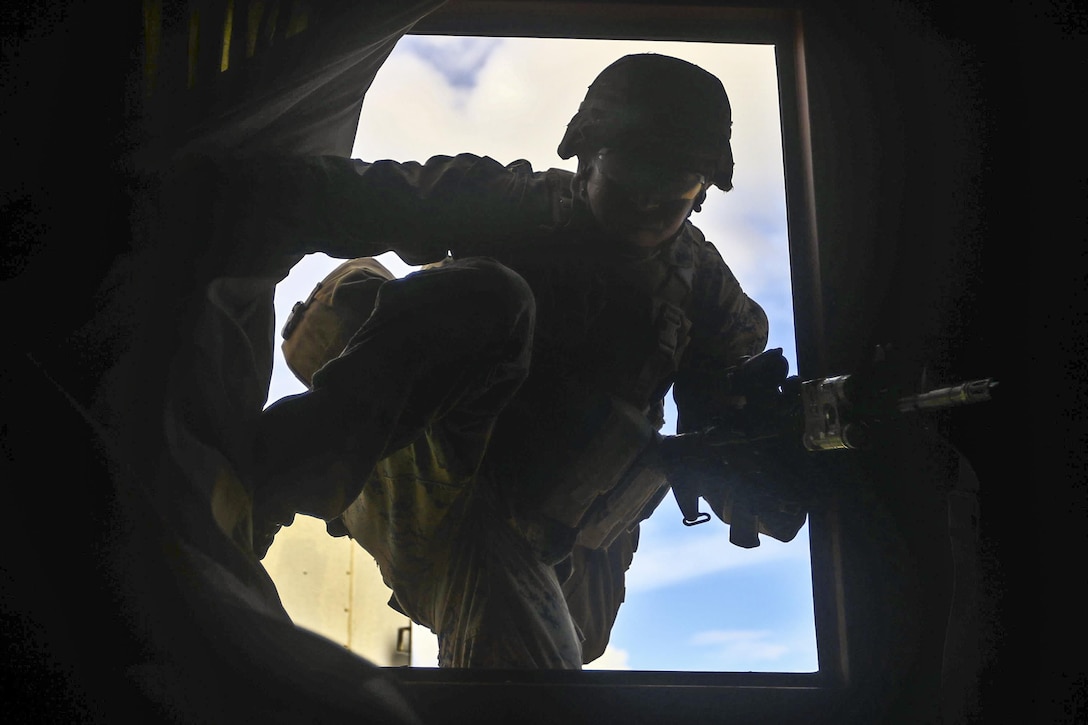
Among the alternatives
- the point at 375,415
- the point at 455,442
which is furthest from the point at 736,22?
the point at 375,415

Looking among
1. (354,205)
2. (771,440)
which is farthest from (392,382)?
(771,440)

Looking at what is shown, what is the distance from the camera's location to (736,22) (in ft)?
8.89

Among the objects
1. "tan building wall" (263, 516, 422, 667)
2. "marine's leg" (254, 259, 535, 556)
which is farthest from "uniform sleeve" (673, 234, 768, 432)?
"tan building wall" (263, 516, 422, 667)

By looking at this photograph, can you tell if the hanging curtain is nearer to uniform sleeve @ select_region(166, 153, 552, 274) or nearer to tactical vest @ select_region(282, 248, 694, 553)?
uniform sleeve @ select_region(166, 153, 552, 274)

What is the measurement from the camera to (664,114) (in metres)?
2.39

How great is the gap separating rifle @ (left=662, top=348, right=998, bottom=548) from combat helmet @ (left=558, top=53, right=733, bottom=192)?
381 millimetres

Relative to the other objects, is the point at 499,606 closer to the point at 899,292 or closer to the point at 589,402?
the point at 589,402

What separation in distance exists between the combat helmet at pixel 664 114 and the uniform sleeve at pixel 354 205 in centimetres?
18

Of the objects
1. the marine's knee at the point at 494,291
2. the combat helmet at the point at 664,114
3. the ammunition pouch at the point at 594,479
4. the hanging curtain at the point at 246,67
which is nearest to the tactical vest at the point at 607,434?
the ammunition pouch at the point at 594,479

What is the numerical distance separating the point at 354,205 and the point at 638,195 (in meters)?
0.50

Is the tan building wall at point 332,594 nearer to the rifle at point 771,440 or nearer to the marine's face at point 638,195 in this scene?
the rifle at point 771,440

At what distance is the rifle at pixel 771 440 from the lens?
7.23 feet

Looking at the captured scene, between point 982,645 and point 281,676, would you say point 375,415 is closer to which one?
point 281,676

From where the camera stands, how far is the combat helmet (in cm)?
238
